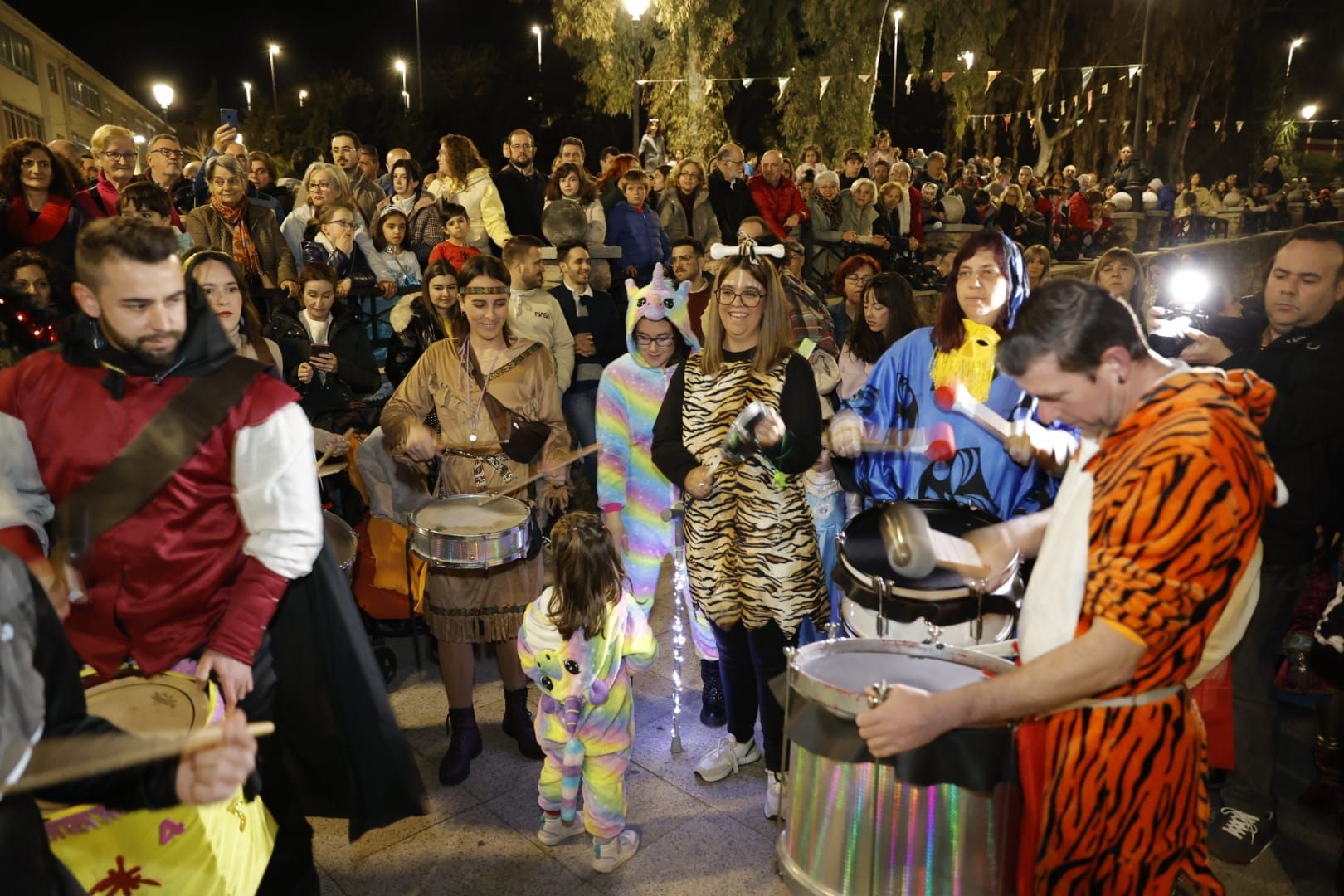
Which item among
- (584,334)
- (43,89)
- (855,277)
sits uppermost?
(43,89)

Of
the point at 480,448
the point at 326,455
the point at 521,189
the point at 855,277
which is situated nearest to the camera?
the point at 480,448

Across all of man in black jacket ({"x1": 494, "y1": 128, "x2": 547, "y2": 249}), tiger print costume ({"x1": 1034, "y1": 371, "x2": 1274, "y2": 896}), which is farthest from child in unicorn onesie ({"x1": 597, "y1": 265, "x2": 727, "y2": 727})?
man in black jacket ({"x1": 494, "y1": 128, "x2": 547, "y2": 249})

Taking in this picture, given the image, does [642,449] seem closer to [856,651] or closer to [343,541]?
[343,541]

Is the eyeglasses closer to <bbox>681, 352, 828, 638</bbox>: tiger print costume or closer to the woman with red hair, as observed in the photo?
<bbox>681, 352, 828, 638</bbox>: tiger print costume

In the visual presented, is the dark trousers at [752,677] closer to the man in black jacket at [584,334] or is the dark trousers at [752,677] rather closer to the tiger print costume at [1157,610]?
the tiger print costume at [1157,610]

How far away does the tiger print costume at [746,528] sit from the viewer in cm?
379

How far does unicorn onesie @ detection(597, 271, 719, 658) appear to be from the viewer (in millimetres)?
4477

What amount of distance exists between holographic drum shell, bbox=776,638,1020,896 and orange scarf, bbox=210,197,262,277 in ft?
18.8

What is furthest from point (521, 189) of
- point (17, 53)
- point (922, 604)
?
point (17, 53)

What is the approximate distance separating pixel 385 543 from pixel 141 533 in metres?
2.53

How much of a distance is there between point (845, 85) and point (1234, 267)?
957cm

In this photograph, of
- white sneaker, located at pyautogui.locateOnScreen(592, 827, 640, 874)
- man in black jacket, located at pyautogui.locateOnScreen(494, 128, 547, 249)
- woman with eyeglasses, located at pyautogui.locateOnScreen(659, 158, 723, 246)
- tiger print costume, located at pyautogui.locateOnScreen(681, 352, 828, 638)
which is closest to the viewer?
white sneaker, located at pyautogui.locateOnScreen(592, 827, 640, 874)

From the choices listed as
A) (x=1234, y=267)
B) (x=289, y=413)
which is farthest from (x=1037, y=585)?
(x=1234, y=267)

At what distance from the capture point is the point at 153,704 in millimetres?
2346
